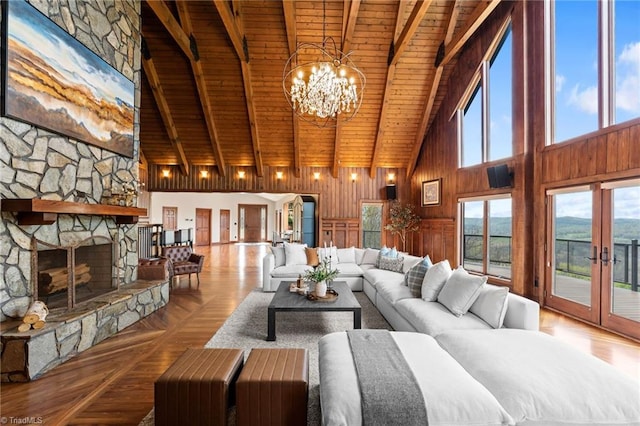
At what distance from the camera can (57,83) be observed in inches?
126

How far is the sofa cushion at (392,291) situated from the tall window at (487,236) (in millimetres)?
3019

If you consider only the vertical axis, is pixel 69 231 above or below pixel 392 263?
above

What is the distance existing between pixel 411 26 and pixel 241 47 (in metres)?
3.13

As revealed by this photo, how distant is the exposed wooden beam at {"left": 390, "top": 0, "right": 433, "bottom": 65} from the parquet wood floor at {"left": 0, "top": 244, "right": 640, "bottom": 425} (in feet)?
16.5

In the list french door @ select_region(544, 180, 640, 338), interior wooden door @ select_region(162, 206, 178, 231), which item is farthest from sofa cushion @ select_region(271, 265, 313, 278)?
interior wooden door @ select_region(162, 206, 178, 231)

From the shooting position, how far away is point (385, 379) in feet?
5.54

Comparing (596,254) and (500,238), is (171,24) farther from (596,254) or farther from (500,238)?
(596,254)

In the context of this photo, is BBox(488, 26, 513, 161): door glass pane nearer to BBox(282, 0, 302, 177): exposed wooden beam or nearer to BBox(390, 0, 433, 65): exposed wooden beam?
BBox(390, 0, 433, 65): exposed wooden beam

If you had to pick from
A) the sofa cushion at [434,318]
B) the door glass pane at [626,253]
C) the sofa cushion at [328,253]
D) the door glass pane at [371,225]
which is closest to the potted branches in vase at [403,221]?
the door glass pane at [371,225]

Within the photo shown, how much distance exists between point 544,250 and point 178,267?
262 inches

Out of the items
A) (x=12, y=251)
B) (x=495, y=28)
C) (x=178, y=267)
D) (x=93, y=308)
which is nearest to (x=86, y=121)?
(x=12, y=251)

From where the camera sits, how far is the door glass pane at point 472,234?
21.5 feet

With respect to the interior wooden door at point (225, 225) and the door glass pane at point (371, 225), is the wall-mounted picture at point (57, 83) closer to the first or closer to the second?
the door glass pane at point (371, 225)

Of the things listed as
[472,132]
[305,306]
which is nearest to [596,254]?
[472,132]
